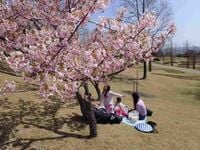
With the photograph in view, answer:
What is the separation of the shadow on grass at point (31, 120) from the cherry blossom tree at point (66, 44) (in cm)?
112

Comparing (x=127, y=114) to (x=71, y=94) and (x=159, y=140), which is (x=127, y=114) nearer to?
(x=159, y=140)

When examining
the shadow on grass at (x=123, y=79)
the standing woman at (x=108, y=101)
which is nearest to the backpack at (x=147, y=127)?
the standing woman at (x=108, y=101)

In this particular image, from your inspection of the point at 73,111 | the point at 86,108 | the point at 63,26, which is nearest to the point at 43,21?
the point at 63,26

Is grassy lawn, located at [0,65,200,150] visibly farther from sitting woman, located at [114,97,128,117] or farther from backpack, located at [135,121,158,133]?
sitting woman, located at [114,97,128,117]

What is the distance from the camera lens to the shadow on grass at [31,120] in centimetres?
1068

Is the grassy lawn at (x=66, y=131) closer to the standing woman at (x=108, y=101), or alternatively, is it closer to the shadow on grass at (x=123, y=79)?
the standing woman at (x=108, y=101)

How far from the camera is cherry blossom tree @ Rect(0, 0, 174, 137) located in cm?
859

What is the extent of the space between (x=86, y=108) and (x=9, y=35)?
135 inches

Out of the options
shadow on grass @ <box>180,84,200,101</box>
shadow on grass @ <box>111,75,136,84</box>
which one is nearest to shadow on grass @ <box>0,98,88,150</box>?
shadow on grass @ <box>111,75,136,84</box>

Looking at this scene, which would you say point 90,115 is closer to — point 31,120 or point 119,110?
point 31,120

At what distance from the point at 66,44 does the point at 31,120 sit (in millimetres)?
4662

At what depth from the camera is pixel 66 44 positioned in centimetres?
862

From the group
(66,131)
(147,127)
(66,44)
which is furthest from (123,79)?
(66,44)

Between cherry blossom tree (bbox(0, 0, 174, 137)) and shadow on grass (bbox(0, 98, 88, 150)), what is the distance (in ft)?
3.68
